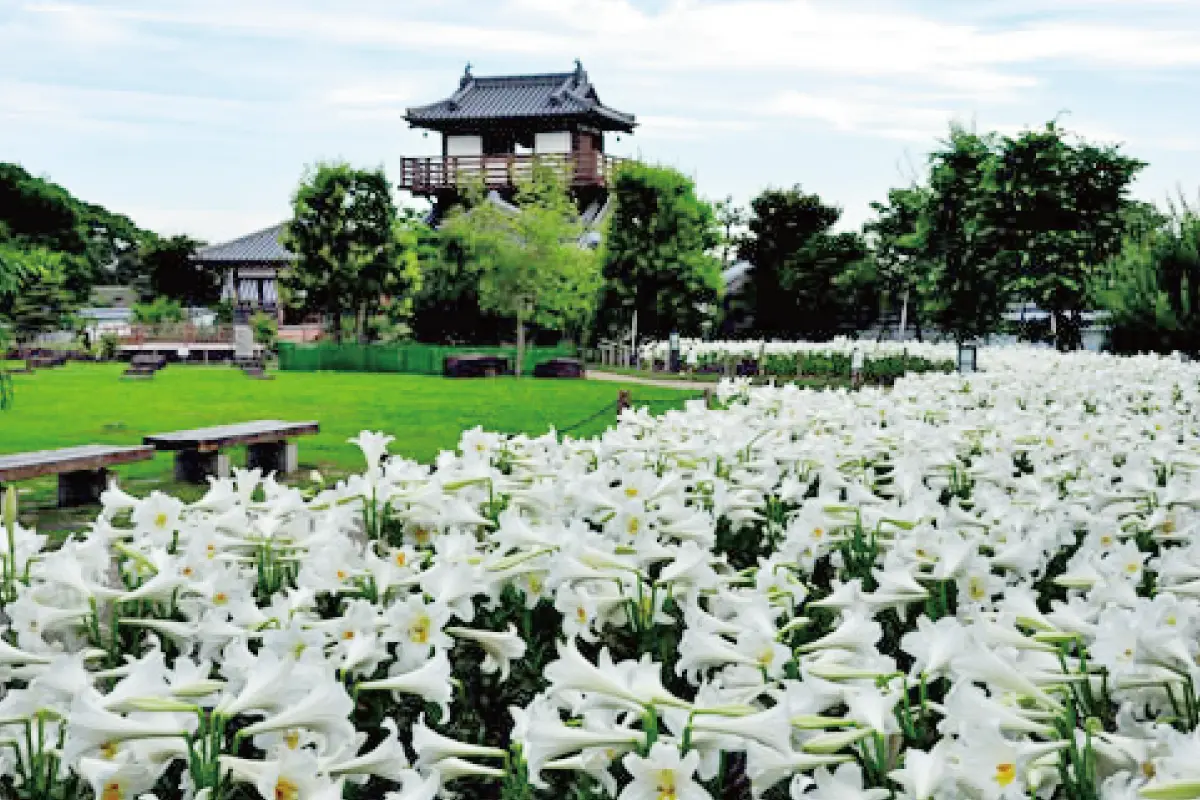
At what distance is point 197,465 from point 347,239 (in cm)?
2348

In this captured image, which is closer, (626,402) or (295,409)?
(626,402)

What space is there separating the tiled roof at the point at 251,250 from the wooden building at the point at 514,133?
5.67 meters

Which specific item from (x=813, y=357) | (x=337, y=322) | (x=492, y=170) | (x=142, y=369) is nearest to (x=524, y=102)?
(x=492, y=170)

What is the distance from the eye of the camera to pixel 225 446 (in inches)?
352

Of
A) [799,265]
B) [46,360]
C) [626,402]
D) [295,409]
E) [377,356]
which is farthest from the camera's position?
[799,265]

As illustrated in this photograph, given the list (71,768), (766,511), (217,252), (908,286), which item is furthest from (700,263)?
(71,768)

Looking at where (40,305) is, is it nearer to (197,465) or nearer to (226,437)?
(197,465)

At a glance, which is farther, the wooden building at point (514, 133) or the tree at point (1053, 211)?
the wooden building at point (514, 133)

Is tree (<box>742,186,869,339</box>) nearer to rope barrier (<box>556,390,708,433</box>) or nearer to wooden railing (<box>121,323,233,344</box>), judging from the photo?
wooden railing (<box>121,323,233,344</box>)

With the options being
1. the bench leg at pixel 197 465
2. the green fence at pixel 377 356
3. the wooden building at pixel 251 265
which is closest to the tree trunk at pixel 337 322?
the green fence at pixel 377 356

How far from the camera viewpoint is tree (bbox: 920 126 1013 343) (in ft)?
71.7

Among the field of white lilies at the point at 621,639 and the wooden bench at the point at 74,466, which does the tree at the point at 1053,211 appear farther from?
the field of white lilies at the point at 621,639

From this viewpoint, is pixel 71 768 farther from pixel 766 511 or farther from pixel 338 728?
pixel 766 511

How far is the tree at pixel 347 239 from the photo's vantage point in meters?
31.8
